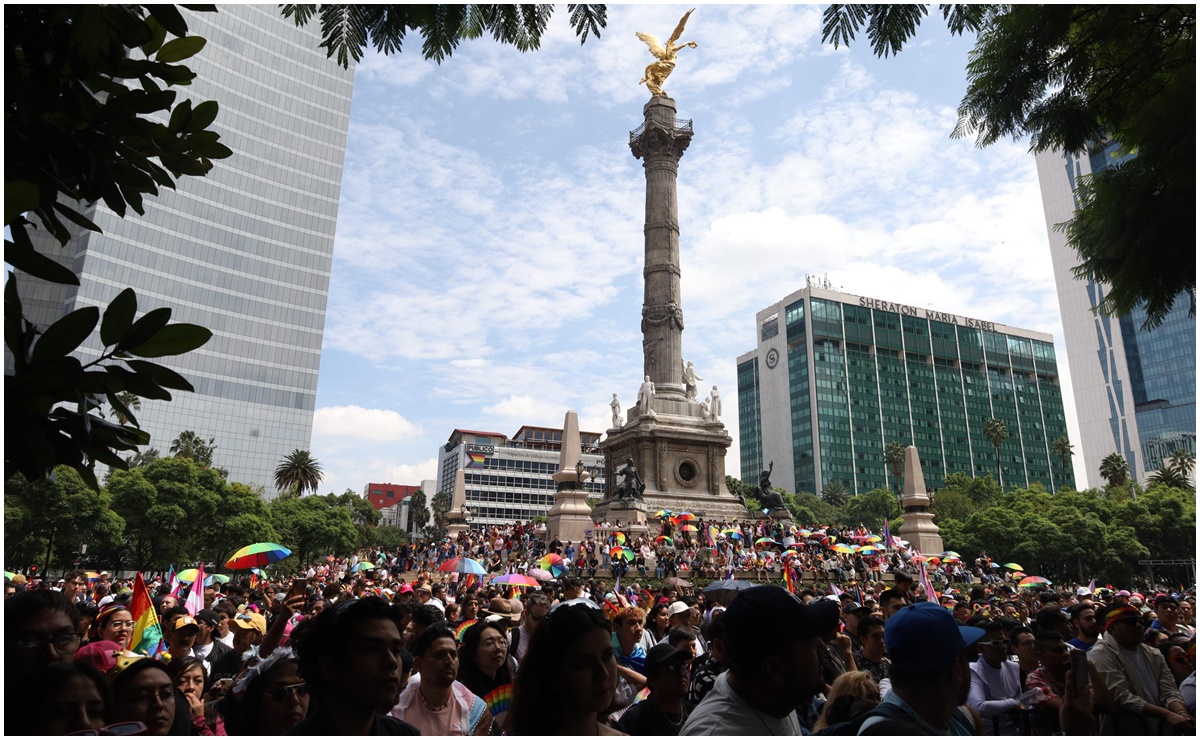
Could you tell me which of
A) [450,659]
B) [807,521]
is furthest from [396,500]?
[450,659]

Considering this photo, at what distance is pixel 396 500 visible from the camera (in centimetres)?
18862

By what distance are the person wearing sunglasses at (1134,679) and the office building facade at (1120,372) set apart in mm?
110259

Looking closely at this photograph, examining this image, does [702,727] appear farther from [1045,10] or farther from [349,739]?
[1045,10]

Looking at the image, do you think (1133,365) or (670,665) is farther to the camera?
(1133,365)

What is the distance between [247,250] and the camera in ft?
295

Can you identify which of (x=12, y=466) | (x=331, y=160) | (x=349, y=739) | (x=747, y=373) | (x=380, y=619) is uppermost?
(x=331, y=160)

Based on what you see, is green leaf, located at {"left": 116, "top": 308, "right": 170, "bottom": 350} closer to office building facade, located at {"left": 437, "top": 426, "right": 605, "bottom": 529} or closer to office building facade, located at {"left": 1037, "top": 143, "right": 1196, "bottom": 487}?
office building facade, located at {"left": 1037, "top": 143, "right": 1196, "bottom": 487}

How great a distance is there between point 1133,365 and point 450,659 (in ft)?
441

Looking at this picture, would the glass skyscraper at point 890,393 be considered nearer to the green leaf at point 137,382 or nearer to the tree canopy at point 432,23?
the tree canopy at point 432,23

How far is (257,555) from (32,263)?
40.0 feet

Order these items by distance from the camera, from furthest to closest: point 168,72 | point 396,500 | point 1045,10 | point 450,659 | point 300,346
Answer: point 396,500 < point 300,346 < point 1045,10 < point 450,659 < point 168,72

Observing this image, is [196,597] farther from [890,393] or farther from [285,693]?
[890,393]

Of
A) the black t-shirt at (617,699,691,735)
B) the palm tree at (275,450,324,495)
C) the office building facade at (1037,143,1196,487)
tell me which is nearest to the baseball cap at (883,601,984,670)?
the black t-shirt at (617,699,691,735)

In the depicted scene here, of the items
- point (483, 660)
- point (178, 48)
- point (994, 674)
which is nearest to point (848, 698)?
point (483, 660)
